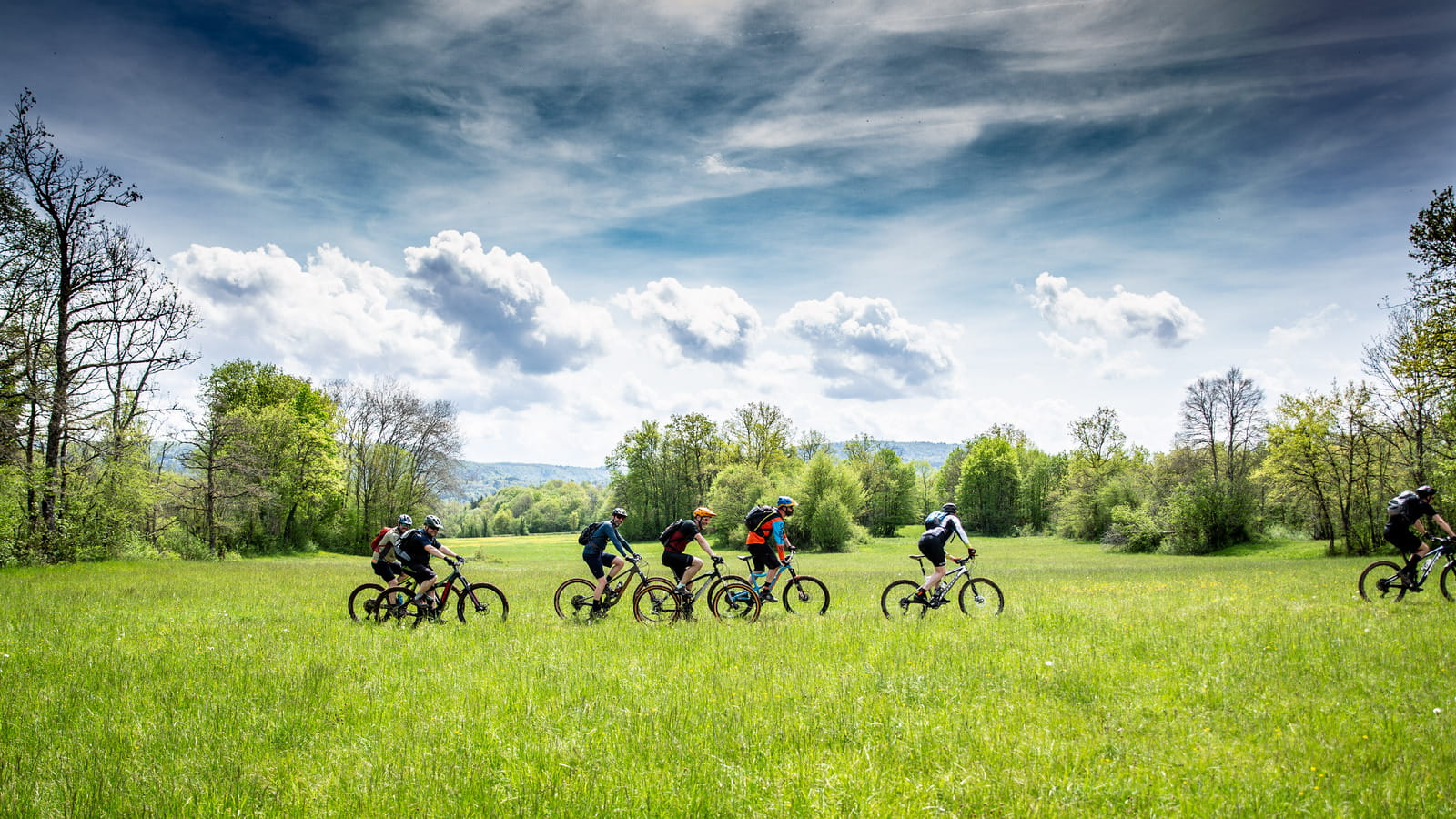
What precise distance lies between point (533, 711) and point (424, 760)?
137 centimetres

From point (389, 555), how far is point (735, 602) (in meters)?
7.34

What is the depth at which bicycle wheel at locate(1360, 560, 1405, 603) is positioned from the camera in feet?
44.0

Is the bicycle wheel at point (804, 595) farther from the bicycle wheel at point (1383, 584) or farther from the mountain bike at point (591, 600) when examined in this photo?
the bicycle wheel at point (1383, 584)

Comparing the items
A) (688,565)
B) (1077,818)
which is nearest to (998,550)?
(688,565)

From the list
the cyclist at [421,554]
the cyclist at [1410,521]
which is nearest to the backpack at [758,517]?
the cyclist at [421,554]

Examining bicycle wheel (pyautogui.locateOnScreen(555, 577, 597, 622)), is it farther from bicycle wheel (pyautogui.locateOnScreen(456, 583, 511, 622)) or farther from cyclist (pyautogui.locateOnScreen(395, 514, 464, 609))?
cyclist (pyautogui.locateOnScreen(395, 514, 464, 609))

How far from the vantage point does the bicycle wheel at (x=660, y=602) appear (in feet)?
41.1

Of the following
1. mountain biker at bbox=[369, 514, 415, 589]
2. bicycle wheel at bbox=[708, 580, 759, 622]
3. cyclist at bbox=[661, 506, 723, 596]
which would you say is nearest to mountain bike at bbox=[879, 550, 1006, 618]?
bicycle wheel at bbox=[708, 580, 759, 622]

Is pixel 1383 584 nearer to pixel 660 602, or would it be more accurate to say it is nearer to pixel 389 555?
pixel 660 602

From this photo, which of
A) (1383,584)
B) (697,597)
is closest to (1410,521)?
(1383,584)

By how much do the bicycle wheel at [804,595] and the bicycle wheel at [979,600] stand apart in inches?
107

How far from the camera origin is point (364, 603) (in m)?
13.5

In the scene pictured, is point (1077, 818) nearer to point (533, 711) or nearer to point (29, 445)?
point (533, 711)

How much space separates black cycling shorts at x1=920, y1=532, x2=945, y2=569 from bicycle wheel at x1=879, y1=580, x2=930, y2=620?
78cm
